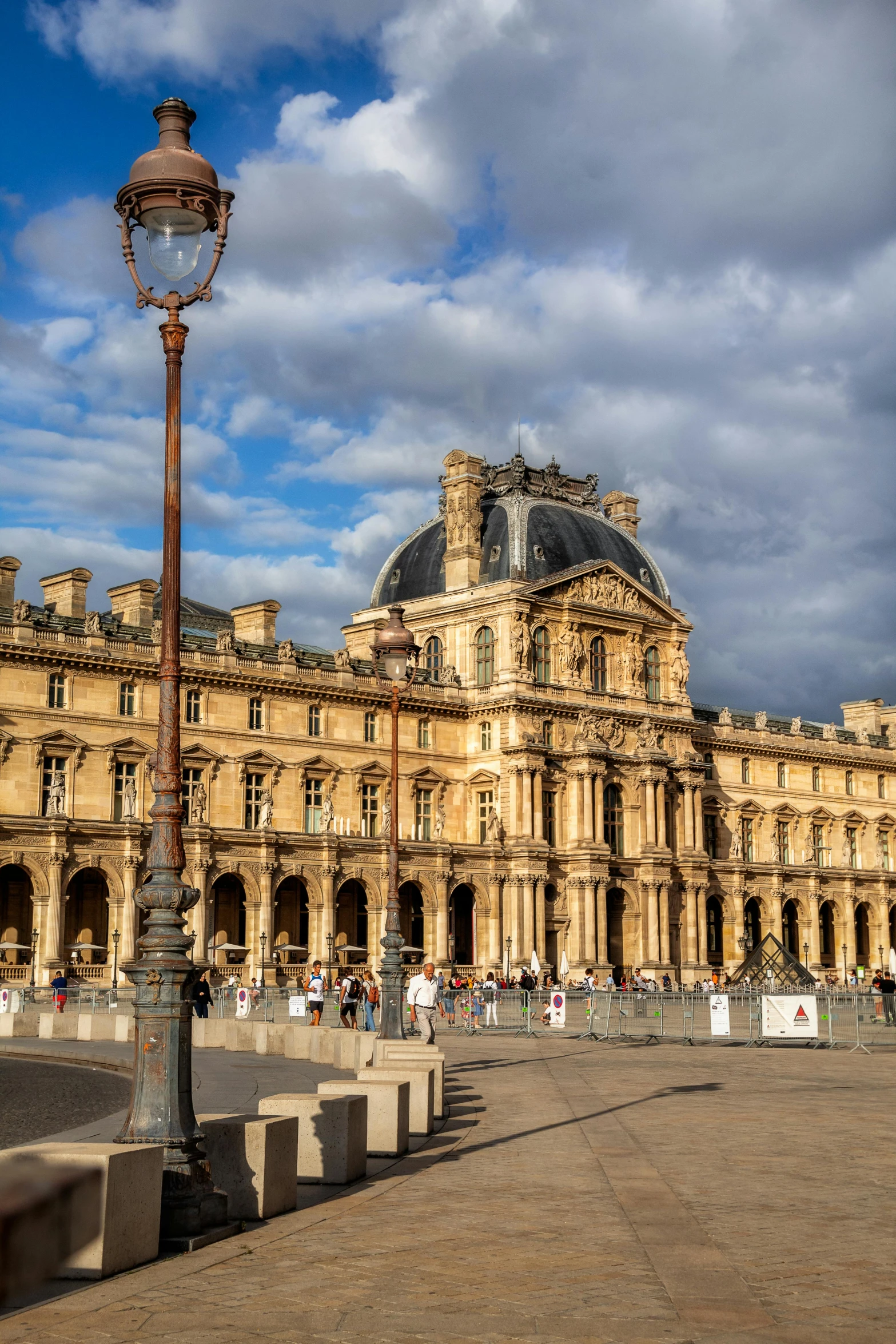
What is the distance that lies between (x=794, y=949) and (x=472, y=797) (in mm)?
30353

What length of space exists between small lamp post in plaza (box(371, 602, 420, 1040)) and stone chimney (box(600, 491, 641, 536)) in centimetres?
6811

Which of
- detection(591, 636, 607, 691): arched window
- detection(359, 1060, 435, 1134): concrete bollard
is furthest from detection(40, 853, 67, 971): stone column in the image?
detection(359, 1060, 435, 1134): concrete bollard

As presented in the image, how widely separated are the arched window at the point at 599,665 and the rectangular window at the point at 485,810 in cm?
899

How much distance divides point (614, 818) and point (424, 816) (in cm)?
1088

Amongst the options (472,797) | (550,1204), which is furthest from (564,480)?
(550,1204)

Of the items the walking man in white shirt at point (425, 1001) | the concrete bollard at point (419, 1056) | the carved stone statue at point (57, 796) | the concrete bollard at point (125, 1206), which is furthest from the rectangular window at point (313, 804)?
the concrete bollard at point (125, 1206)

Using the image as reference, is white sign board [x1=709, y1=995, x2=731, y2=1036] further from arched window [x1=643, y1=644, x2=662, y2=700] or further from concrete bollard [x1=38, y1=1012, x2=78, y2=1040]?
arched window [x1=643, y1=644, x2=662, y2=700]

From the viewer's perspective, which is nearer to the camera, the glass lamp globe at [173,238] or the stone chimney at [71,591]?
the glass lamp globe at [173,238]

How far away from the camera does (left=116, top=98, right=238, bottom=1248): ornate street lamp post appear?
11.3 m

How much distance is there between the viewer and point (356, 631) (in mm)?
89688

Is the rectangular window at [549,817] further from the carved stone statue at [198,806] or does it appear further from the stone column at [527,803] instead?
the carved stone statue at [198,806]

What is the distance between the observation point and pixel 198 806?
228 feet

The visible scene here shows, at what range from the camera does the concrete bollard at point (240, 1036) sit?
116ft

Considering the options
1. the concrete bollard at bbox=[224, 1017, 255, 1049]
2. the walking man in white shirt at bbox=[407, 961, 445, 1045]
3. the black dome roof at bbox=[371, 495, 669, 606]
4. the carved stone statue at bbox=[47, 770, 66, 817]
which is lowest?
the concrete bollard at bbox=[224, 1017, 255, 1049]
